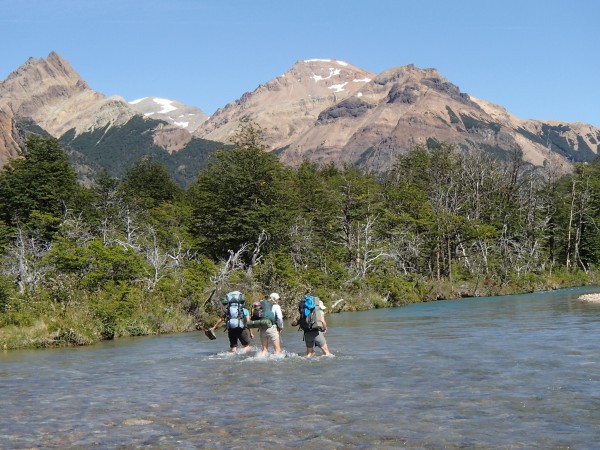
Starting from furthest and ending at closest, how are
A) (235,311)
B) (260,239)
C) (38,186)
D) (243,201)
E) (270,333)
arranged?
(38,186) < (243,201) < (260,239) < (235,311) < (270,333)

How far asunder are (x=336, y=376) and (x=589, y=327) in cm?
1278

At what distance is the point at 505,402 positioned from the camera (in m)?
11.2

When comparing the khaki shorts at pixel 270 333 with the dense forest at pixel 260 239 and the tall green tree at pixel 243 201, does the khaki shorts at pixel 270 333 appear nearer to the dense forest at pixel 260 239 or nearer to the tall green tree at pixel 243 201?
the dense forest at pixel 260 239

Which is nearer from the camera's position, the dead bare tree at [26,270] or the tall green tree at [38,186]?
the dead bare tree at [26,270]

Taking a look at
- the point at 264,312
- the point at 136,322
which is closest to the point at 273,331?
the point at 264,312

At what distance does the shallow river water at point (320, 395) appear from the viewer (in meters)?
9.38

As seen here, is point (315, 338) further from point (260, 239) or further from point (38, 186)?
point (38, 186)

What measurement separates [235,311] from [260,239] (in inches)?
833

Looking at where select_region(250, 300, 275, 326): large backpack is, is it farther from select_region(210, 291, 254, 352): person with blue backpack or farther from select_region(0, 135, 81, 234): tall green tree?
select_region(0, 135, 81, 234): tall green tree

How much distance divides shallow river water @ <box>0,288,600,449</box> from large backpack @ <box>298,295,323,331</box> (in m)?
0.94

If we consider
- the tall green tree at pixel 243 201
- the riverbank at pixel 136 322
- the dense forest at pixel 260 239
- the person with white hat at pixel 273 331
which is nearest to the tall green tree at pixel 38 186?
the dense forest at pixel 260 239

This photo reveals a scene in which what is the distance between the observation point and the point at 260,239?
40938 mm

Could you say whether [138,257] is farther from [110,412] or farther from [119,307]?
[110,412]

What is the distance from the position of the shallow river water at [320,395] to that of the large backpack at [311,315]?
0.94 m
